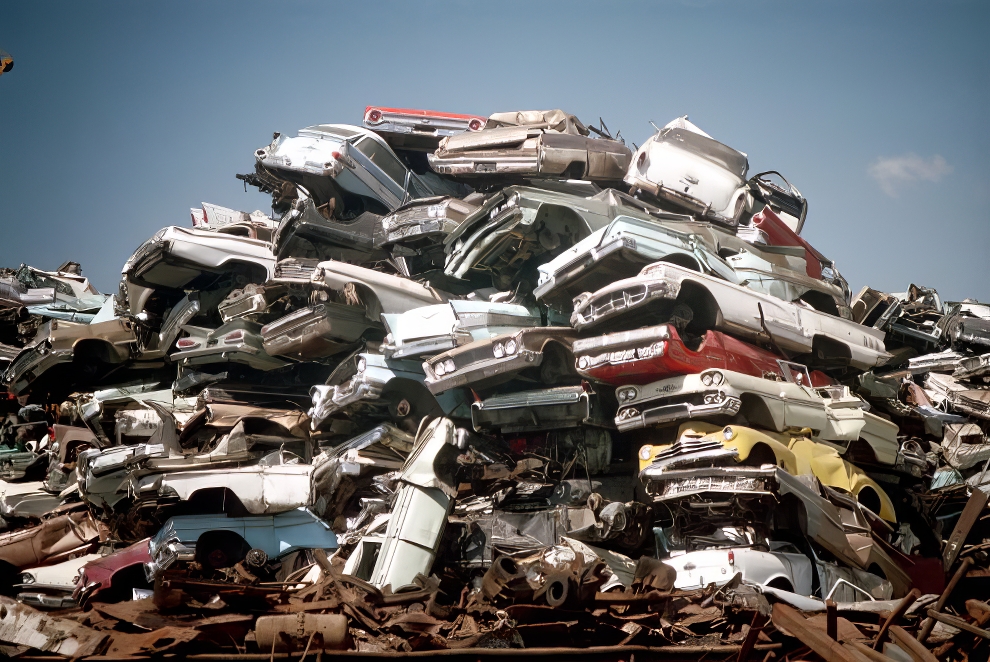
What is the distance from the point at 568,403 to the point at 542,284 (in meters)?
1.89

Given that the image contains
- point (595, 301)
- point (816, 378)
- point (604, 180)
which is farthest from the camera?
point (604, 180)

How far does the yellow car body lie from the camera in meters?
10.6

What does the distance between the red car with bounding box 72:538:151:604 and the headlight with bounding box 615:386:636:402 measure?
6.97 metres

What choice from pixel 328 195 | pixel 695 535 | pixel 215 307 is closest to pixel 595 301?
pixel 695 535

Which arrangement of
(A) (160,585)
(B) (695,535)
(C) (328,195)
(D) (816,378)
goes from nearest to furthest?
(A) (160,585)
(B) (695,535)
(D) (816,378)
(C) (328,195)

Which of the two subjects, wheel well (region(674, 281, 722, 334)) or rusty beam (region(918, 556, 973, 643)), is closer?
rusty beam (region(918, 556, 973, 643))

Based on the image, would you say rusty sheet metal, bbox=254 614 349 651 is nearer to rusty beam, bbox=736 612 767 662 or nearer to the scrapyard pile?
the scrapyard pile

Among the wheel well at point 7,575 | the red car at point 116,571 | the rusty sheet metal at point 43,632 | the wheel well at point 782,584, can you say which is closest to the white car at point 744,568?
the wheel well at point 782,584

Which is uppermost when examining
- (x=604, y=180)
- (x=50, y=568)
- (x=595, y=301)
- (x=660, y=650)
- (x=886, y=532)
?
(x=604, y=180)

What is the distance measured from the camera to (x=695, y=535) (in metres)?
10.5

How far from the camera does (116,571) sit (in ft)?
42.9

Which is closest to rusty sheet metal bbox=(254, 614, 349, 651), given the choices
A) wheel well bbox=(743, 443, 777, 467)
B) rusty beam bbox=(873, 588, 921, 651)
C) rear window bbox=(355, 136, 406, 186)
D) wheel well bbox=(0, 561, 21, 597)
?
rusty beam bbox=(873, 588, 921, 651)

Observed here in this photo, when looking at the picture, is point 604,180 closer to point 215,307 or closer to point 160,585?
point 215,307

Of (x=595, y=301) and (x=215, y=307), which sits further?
(x=215, y=307)
